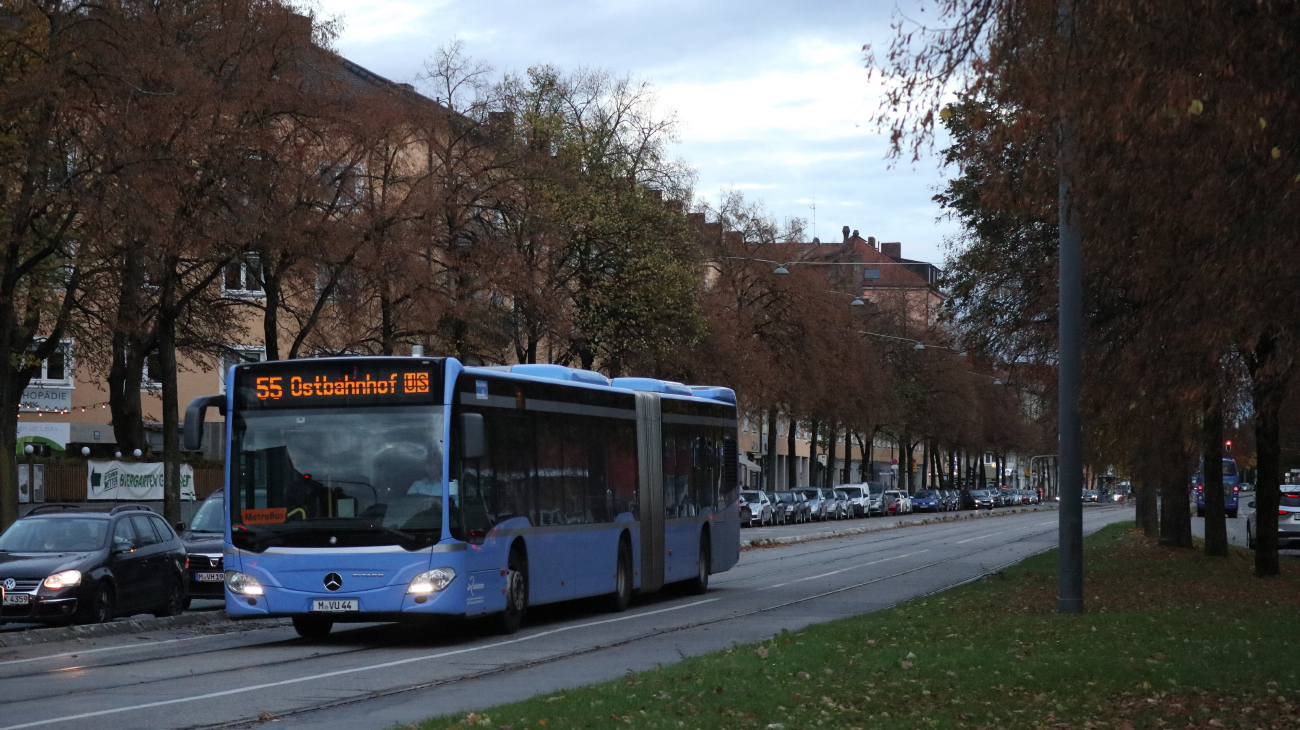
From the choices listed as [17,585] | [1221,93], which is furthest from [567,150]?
[1221,93]

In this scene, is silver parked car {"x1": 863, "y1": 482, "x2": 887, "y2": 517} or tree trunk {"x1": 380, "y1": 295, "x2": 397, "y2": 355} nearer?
tree trunk {"x1": 380, "y1": 295, "x2": 397, "y2": 355}

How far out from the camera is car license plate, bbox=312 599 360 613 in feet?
55.5

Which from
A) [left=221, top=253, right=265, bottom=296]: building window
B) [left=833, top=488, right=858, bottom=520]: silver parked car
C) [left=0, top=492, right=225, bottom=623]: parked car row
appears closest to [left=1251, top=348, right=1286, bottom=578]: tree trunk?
[left=0, top=492, right=225, bottom=623]: parked car row

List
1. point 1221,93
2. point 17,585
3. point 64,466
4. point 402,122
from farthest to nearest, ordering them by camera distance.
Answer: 1. point 64,466
2. point 402,122
3. point 17,585
4. point 1221,93

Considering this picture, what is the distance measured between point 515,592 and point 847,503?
6687 cm

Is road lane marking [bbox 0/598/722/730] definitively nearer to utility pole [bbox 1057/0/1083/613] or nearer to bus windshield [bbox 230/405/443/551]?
bus windshield [bbox 230/405/443/551]

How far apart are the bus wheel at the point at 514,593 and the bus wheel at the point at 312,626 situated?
1957 millimetres

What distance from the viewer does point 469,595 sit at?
1722cm

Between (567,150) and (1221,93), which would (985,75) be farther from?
(567,150)

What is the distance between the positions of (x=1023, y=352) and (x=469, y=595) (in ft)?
42.8

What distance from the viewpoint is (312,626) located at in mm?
19000

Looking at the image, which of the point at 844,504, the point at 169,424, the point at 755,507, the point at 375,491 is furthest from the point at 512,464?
the point at 844,504

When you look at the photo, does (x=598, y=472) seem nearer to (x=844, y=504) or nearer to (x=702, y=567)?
(x=702, y=567)

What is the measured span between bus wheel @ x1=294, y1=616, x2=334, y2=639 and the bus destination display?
8.48 ft
